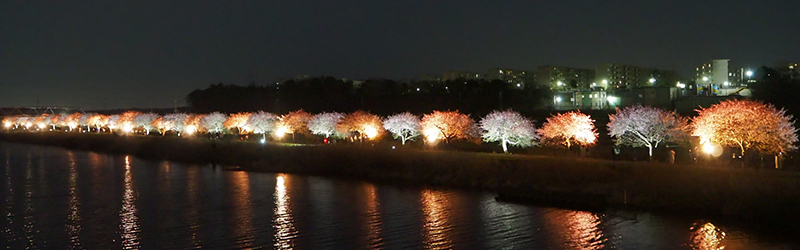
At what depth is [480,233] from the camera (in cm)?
2180

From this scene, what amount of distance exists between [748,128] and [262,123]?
4782cm

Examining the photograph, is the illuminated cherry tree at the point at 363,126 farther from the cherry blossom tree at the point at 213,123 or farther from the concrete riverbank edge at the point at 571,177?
the cherry blossom tree at the point at 213,123

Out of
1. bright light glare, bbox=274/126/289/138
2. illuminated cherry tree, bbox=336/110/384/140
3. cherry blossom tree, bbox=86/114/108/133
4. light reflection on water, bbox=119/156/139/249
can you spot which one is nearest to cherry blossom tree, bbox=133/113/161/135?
cherry blossom tree, bbox=86/114/108/133

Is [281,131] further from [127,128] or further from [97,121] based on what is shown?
[97,121]

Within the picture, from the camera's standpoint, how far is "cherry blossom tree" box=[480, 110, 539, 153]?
40.8m

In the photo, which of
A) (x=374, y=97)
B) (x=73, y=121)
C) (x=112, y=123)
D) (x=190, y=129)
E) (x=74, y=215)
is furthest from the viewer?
(x=73, y=121)

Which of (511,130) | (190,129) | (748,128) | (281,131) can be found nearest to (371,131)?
(281,131)

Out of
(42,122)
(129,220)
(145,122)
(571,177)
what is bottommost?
(129,220)

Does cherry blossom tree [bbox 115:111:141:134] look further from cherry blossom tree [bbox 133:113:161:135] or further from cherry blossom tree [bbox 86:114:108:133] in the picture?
cherry blossom tree [bbox 86:114:108:133]

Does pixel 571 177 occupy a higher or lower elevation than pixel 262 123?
lower

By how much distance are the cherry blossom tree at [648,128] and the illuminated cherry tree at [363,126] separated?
22161 mm

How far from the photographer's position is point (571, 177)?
30250 mm

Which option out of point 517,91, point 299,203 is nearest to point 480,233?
point 299,203

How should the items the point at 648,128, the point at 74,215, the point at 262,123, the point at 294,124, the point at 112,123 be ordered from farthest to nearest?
1. the point at 112,123
2. the point at 262,123
3. the point at 294,124
4. the point at 648,128
5. the point at 74,215
